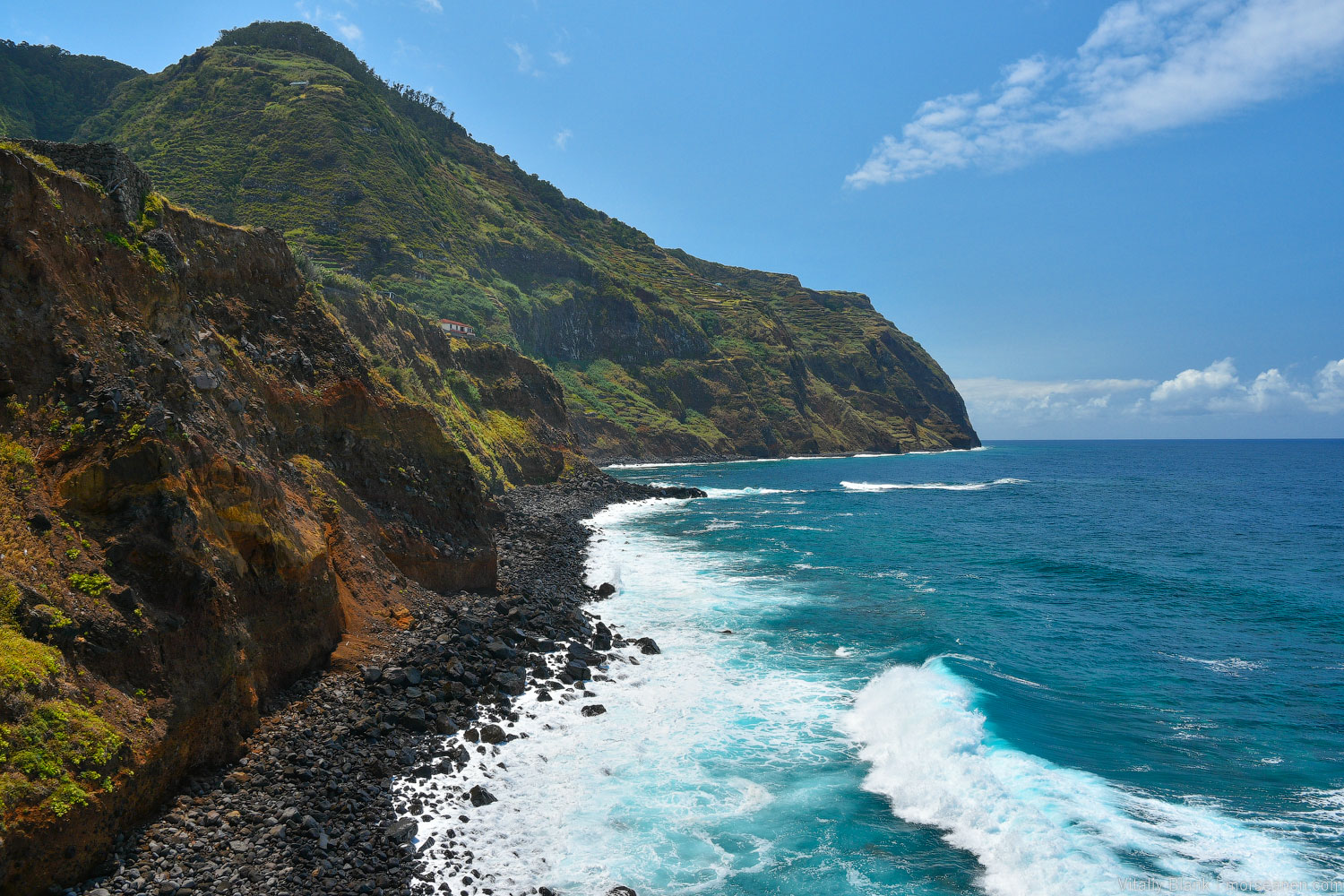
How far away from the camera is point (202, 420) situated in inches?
574

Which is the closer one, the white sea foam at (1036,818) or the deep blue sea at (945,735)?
the white sea foam at (1036,818)

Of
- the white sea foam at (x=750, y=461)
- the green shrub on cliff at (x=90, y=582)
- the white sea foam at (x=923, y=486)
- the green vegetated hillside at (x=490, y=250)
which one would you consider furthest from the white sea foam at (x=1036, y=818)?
the white sea foam at (x=750, y=461)

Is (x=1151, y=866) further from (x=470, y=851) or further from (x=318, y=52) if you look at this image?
(x=318, y=52)

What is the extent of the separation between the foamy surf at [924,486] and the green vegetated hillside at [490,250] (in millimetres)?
41829

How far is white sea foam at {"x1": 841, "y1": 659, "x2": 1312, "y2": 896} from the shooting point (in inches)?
485

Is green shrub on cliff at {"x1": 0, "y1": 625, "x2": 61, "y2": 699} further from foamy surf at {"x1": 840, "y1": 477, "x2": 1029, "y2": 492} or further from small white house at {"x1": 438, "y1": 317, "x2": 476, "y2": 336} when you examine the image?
foamy surf at {"x1": 840, "y1": 477, "x2": 1029, "y2": 492}

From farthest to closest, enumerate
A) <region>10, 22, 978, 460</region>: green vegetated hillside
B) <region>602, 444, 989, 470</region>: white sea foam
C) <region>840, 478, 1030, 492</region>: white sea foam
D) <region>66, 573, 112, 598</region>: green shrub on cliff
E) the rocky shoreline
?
<region>602, 444, 989, 470</region>: white sea foam → <region>10, 22, 978, 460</region>: green vegetated hillside → <region>840, 478, 1030, 492</region>: white sea foam → <region>66, 573, 112, 598</region>: green shrub on cliff → the rocky shoreline

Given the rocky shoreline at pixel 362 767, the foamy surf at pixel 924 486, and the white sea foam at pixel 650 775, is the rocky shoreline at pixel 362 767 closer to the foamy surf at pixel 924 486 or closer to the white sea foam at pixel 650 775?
the white sea foam at pixel 650 775

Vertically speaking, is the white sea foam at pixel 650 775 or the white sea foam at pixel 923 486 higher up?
the white sea foam at pixel 923 486

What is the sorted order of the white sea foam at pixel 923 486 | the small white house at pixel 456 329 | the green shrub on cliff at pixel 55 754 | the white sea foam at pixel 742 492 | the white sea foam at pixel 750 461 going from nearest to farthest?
the green shrub on cliff at pixel 55 754, the white sea foam at pixel 742 492, the small white house at pixel 456 329, the white sea foam at pixel 923 486, the white sea foam at pixel 750 461

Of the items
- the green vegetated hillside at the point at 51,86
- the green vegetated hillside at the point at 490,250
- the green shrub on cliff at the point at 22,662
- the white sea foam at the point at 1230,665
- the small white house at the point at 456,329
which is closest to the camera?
the green shrub on cliff at the point at 22,662

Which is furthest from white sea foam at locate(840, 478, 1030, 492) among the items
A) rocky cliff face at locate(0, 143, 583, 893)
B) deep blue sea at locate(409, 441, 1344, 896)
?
rocky cliff face at locate(0, 143, 583, 893)

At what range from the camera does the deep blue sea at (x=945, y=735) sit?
1266 centimetres

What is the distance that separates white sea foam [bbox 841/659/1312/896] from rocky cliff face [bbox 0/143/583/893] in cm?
1412
